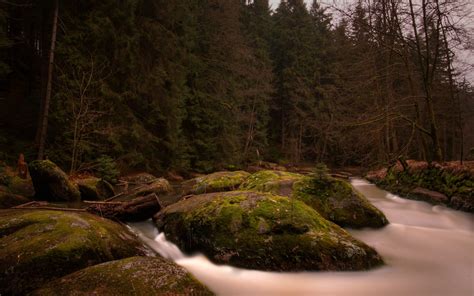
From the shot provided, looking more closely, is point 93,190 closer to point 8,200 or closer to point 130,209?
point 8,200

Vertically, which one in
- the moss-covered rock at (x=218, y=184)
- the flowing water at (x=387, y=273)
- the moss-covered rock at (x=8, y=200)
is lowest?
the flowing water at (x=387, y=273)

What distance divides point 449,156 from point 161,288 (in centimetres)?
2797

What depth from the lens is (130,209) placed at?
20.7ft

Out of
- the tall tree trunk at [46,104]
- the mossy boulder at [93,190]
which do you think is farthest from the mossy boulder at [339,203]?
the tall tree trunk at [46,104]

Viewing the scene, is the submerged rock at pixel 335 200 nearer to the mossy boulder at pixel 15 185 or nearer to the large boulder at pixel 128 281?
the large boulder at pixel 128 281

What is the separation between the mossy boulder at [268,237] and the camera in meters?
3.93

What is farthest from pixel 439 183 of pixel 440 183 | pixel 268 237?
pixel 268 237

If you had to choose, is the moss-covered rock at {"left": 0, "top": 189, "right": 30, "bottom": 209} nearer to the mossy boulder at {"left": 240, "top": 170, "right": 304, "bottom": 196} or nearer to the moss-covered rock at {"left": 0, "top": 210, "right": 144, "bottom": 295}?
the moss-covered rock at {"left": 0, "top": 210, "right": 144, "bottom": 295}

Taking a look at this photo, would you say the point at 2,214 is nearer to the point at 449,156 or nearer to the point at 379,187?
the point at 379,187

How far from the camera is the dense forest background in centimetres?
993

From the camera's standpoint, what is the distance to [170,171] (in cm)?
1731

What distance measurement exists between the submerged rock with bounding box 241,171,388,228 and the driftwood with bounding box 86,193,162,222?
8.57ft

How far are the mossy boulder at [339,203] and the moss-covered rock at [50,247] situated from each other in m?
3.57

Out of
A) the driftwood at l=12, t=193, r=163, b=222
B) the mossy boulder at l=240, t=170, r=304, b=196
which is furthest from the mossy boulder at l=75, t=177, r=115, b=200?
the mossy boulder at l=240, t=170, r=304, b=196
